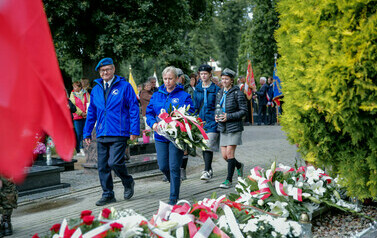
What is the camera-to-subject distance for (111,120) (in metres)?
6.79

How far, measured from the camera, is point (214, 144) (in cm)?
871

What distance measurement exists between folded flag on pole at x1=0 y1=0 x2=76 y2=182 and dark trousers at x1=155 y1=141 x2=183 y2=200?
16.3ft

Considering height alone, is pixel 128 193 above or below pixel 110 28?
below

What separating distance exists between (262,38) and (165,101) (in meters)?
28.2

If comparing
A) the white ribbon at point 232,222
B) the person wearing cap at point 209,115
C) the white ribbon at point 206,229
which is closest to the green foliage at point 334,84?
the white ribbon at point 232,222

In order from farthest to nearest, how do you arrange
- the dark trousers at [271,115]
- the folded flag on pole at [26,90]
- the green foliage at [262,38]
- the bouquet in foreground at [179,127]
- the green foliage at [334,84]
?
1. the green foliage at [262,38]
2. the dark trousers at [271,115]
3. the bouquet in foreground at [179,127]
4. the green foliage at [334,84]
5. the folded flag on pole at [26,90]

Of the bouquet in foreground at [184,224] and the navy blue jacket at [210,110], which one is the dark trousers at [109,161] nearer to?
the navy blue jacket at [210,110]

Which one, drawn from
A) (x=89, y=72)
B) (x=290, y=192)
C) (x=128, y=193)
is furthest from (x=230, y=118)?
(x=89, y=72)

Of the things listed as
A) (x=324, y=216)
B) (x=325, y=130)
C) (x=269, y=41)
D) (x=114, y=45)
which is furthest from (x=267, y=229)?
(x=269, y=41)

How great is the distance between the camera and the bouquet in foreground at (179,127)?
20.9ft

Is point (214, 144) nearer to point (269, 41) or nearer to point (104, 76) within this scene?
point (104, 76)

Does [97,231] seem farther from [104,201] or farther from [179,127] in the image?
[104,201]

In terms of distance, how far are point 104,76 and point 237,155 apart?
6.18 m

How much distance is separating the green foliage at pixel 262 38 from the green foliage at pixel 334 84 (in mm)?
29189
